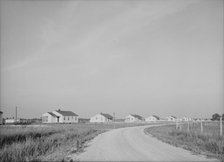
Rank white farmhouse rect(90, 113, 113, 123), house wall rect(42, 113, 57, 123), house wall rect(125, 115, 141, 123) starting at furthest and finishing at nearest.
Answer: house wall rect(125, 115, 141, 123) → white farmhouse rect(90, 113, 113, 123) → house wall rect(42, 113, 57, 123)

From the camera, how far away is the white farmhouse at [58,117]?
296 feet

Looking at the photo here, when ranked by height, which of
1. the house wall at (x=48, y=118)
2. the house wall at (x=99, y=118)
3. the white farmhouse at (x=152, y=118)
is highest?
the house wall at (x=48, y=118)

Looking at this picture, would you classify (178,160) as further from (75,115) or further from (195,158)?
(75,115)

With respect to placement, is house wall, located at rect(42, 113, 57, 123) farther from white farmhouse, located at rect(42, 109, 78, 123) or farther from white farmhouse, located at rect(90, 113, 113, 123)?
white farmhouse, located at rect(90, 113, 113, 123)

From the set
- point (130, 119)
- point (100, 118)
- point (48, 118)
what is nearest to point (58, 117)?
point (48, 118)

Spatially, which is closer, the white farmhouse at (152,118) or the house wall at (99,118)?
the house wall at (99,118)

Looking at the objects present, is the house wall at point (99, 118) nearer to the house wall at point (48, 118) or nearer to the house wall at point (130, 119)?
the house wall at point (130, 119)

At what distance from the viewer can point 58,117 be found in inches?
3659

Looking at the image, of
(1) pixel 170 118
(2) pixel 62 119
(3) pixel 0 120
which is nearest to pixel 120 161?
(3) pixel 0 120

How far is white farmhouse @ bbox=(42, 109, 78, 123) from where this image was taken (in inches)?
3551

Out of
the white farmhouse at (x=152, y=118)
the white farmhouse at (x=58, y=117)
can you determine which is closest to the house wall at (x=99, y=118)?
the white farmhouse at (x=58, y=117)

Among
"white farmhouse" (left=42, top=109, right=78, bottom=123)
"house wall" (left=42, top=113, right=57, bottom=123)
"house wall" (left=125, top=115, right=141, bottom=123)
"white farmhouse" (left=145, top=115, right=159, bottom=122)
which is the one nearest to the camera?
"house wall" (left=42, top=113, right=57, bottom=123)

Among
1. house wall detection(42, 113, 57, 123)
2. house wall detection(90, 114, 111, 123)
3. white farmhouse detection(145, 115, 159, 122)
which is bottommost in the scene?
white farmhouse detection(145, 115, 159, 122)

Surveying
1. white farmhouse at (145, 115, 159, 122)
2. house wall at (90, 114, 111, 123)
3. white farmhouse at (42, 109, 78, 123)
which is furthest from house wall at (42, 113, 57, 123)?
white farmhouse at (145, 115, 159, 122)
